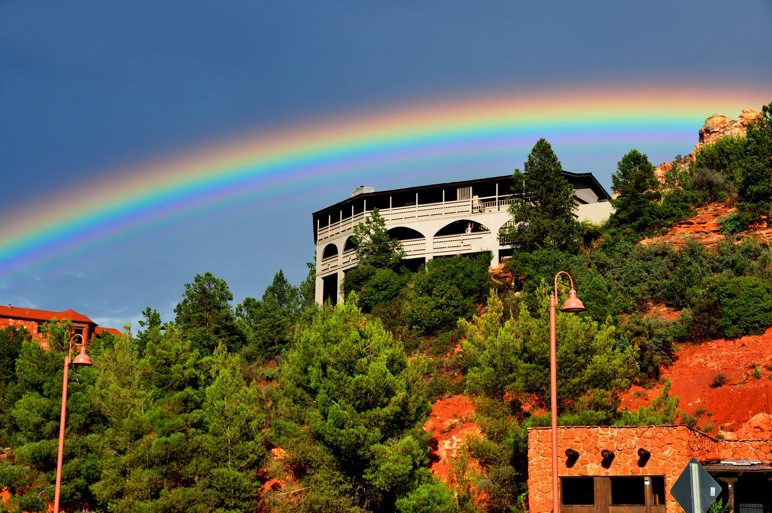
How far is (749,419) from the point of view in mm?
42688

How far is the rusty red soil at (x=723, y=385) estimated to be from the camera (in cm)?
4384

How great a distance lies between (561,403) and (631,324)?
53.0ft

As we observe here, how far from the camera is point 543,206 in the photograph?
62188mm

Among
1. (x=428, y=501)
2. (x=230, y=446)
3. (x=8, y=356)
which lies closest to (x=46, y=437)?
(x=230, y=446)

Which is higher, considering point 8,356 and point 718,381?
point 8,356

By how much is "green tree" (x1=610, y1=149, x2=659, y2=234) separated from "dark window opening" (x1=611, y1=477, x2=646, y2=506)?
35.5 m

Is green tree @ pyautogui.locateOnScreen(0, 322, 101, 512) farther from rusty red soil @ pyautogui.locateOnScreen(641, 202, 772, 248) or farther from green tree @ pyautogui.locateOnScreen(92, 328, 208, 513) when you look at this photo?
rusty red soil @ pyautogui.locateOnScreen(641, 202, 772, 248)

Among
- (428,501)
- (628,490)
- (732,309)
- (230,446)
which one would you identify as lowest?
(428,501)

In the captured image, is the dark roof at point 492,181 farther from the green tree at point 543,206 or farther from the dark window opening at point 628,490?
the dark window opening at point 628,490

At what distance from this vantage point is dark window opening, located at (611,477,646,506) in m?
28.9

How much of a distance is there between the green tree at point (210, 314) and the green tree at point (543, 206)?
21762 mm

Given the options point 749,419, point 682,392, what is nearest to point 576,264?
point 682,392

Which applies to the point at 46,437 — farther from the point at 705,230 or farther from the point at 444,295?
the point at 705,230

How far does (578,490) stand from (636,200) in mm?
36418
